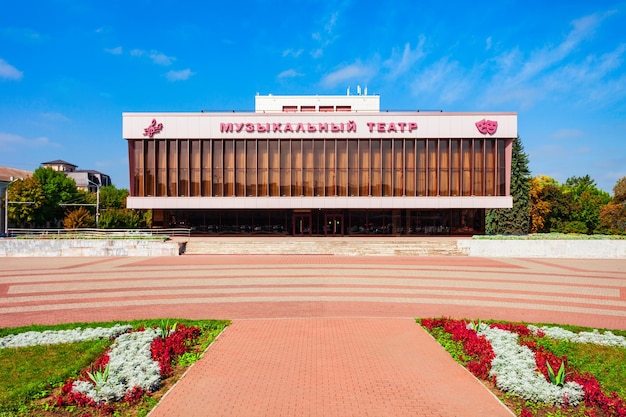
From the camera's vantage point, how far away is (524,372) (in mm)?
8516

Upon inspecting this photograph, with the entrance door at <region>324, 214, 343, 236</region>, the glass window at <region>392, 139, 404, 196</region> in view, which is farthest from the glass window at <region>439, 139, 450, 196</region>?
the entrance door at <region>324, 214, 343, 236</region>

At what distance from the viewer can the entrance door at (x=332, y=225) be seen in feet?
149

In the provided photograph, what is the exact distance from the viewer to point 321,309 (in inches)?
593

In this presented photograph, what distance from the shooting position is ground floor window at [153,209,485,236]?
149ft

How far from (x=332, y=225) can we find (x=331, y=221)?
49cm

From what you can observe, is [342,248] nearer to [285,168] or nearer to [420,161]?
[285,168]

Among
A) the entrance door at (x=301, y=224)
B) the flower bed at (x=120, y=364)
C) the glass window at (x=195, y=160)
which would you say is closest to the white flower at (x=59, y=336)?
the flower bed at (x=120, y=364)

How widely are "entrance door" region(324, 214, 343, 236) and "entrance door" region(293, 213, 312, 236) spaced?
6.60 ft

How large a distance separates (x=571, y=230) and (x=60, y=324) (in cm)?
7237

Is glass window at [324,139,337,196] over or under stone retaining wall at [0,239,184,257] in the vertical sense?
over

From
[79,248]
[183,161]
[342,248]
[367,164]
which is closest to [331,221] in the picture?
[367,164]

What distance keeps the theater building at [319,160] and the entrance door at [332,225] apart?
1.84m

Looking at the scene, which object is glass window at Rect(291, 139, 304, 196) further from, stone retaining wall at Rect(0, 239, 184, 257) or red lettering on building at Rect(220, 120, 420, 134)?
stone retaining wall at Rect(0, 239, 184, 257)

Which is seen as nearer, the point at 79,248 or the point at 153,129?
the point at 79,248
